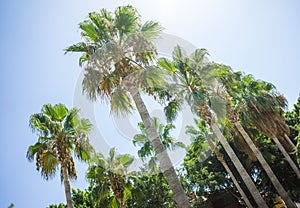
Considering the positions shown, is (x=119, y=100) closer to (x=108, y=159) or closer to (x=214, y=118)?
(x=214, y=118)

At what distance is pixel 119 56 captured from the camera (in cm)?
945

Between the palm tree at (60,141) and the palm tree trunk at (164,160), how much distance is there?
15.8 feet

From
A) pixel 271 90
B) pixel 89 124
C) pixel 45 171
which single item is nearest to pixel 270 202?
pixel 271 90

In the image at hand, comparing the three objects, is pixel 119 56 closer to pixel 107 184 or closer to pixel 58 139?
pixel 58 139

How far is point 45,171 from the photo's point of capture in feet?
36.6

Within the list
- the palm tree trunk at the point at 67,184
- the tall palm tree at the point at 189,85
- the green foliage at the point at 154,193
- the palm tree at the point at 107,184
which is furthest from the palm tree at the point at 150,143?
the palm tree trunk at the point at 67,184

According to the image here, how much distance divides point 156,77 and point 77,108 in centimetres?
520

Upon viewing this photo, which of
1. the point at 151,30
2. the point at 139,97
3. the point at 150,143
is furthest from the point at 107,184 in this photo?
the point at 151,30

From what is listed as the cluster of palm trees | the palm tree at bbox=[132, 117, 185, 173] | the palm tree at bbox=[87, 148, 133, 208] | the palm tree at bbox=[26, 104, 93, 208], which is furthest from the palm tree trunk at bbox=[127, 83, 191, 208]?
the palm tree at bbox=[132, 117, 185, 173]

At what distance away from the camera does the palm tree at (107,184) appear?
15758 millimetres

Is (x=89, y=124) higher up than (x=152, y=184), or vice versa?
(x=89, y=124)

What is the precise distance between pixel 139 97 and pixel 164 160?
2548 mm

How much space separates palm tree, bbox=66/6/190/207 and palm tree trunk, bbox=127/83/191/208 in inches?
2.1

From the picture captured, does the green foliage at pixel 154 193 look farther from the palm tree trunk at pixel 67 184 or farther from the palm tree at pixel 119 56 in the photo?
the palm tree at pixel 119 56
